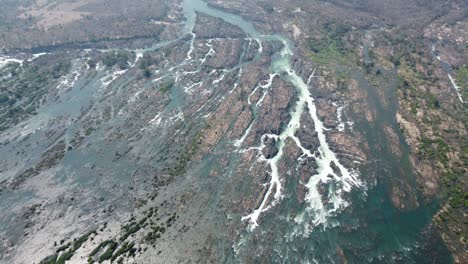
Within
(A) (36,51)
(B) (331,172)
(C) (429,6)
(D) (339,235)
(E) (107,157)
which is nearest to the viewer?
(D) (339,235)

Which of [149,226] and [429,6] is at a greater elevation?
[429,6]

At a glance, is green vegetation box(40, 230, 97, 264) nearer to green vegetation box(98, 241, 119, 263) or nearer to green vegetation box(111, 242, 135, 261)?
green vegetation box(98, 241, 119, 263)

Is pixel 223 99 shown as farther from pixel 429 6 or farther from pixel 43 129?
pixel 429 6

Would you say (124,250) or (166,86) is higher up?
(166,86)

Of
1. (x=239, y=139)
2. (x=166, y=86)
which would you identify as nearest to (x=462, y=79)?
(x=239, y=139)

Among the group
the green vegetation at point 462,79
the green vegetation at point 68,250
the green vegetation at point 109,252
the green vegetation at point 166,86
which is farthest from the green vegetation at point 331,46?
the green vegetation at point 68,250

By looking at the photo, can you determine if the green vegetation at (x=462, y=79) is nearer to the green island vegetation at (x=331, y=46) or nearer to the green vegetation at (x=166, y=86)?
the green island vegetation at (x=331, y=46)

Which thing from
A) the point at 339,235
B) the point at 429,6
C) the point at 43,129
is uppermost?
the point at 429,6

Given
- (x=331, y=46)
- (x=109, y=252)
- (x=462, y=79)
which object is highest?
(x=462, y=79)

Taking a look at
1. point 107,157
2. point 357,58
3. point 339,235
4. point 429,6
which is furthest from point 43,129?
point 429,6

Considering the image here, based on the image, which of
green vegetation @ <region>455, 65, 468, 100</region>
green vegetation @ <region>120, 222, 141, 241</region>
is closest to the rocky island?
green vegetation @ <region>120, 222, 141, 241</region>

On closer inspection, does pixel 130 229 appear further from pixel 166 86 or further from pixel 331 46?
pixel 331 46
